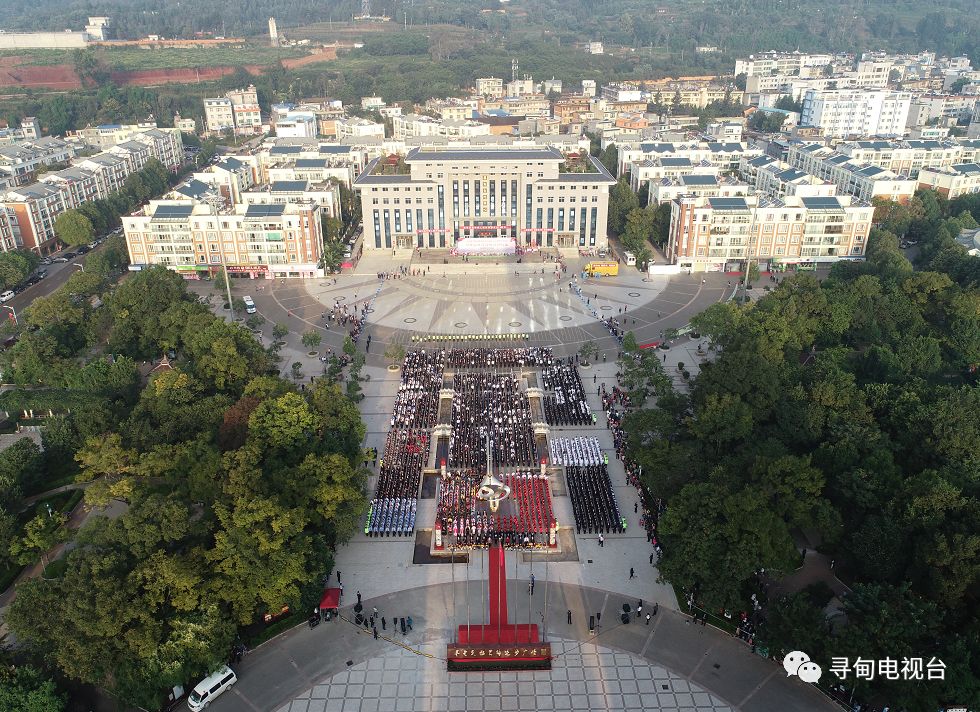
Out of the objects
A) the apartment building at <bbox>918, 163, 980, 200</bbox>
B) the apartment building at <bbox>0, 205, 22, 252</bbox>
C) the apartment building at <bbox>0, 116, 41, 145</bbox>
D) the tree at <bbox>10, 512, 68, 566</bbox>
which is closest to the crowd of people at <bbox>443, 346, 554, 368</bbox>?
the tree at <bbox>10, 512, 68, 566</bbox>

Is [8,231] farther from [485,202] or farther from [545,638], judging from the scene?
[545,638]

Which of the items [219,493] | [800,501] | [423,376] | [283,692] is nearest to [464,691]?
[283,692]

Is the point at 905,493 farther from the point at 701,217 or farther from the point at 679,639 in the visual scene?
the point at 701,217

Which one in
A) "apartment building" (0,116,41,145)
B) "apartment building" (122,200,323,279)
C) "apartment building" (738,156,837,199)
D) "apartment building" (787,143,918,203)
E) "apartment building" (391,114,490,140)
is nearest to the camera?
"apartment building" (122,200,323,279)

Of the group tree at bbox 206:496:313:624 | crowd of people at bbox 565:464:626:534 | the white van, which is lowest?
crowd of people at bbox 565:464:626:534

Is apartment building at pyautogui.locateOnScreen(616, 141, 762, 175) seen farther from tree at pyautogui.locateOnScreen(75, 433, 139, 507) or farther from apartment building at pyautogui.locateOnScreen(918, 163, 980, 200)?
tree at pyautogui.locateOnScreen(75, 433, 139, 507)

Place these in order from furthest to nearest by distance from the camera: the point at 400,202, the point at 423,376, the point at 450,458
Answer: the point at 400,202 < the point at 423,376 < the point at 450,458

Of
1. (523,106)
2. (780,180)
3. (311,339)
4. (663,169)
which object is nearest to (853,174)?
(780,180)
